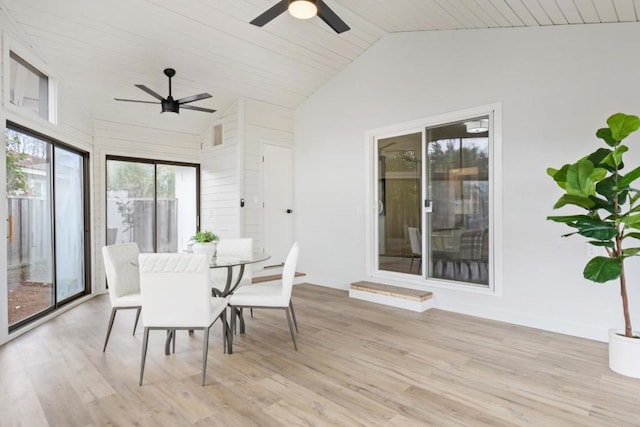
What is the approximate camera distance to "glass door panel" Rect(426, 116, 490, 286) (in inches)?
164

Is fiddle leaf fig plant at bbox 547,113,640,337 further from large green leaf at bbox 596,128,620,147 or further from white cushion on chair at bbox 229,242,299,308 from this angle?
white cushion on chair at bbox 229,242,299,308

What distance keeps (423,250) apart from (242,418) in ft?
10.4

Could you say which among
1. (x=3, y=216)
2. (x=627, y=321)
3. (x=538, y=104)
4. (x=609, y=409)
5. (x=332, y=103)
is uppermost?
(x=332, y=103)

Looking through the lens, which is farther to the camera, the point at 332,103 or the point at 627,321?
the point at 332,103

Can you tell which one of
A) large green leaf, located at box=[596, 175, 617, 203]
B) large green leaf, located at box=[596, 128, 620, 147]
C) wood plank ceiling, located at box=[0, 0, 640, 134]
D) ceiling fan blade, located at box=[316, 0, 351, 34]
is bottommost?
large green leaf, located at box=[596, 175, 617, 203]

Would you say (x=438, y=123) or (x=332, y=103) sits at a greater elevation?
(x=332, y=103)

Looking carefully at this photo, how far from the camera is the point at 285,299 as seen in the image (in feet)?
10.4

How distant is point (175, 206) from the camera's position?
6.50 m

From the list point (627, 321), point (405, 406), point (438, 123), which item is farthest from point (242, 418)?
point (438, 123)

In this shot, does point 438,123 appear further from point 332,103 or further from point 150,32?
point 150,32

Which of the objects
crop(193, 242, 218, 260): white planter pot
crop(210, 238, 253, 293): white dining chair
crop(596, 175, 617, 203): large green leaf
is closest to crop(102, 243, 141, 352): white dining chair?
crop(193, 242, 218, 260): white planter pot

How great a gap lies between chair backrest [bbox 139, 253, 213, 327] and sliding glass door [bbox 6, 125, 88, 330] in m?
2.09

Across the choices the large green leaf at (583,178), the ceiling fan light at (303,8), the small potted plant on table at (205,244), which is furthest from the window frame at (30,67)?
the large green leaf at (583,178)

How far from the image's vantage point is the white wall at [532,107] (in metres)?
3.35
